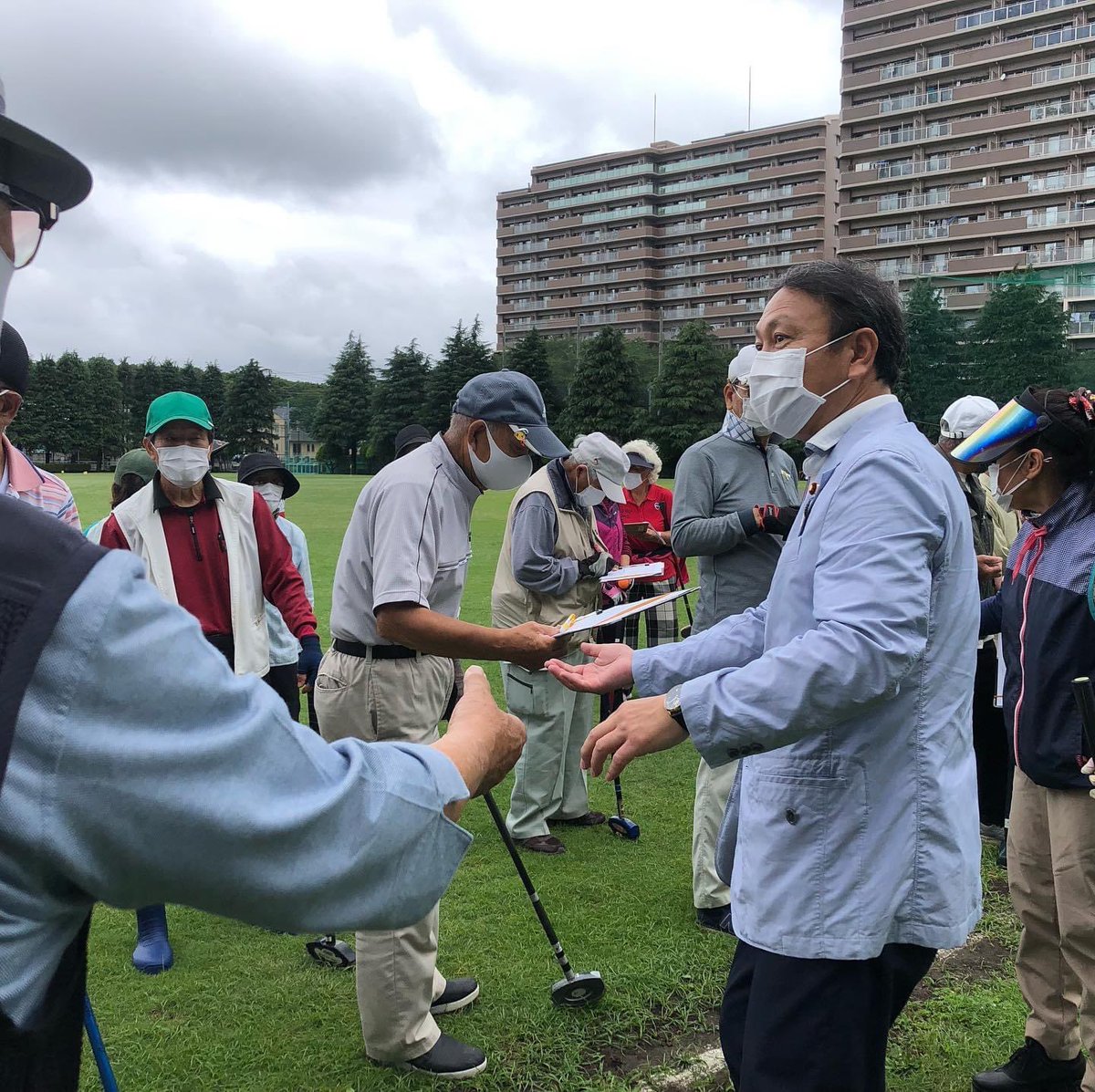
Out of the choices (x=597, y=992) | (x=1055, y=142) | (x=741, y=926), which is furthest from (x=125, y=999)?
(x=1055, y=142)

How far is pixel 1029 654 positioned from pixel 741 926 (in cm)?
183

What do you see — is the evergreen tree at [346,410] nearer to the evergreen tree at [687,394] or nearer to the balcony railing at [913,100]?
the evergreen tree at [687,394]

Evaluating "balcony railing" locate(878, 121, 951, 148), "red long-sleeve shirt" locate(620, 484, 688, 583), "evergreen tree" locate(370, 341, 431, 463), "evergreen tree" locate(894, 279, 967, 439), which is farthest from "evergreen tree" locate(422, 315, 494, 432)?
"red long-sleeve shirt" locate(620, 484, 688, 583)

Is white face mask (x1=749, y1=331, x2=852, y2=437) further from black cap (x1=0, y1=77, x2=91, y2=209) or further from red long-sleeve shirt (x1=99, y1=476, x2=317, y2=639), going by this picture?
red long-sleeve shirt (x1=99, y1=476, x2=317, y2=639)

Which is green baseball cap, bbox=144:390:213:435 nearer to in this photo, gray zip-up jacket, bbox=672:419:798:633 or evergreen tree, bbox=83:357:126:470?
gray zip-up jacket, bbox=672:419:798:633

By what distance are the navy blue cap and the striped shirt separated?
1645 mm

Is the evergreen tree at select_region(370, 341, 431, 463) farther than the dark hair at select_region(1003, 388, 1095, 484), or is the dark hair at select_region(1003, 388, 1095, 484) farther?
the evergreen tree at select_region(370, 341, 431, 463)

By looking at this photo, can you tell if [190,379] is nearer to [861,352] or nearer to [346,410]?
[346,410]

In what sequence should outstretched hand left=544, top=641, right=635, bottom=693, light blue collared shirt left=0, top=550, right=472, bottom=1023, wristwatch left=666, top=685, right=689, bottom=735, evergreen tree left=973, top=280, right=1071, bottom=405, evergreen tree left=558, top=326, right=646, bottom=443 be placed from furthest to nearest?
evergreen tree left=558, top=326, right=646, bottom=443 < evergreen tree left=973, top=280, right=1071, bottom=405 < outstretched hand left=544, top=641, right=635, bottom=693 < wristwatch left=666, top=685, right=689, bottom=735 < light blue collared shirt left=0, top=550, right=472, bottom=1023

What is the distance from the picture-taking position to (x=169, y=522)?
15.5 ft

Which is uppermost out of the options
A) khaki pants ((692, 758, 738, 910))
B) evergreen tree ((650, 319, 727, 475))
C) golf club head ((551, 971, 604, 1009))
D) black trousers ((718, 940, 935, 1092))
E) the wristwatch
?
evergreen tree ((650, 319, 727, 475))

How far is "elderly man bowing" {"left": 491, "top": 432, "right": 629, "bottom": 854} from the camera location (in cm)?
602

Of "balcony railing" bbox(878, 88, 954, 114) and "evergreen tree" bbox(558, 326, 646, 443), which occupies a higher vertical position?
"balcony railing" bbox(878, 88, 954, 114)

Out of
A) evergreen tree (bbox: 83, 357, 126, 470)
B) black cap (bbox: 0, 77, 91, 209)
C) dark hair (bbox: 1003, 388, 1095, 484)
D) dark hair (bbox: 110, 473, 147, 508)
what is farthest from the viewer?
evergreen tree (bbox: 83, 357, 126, 470)
